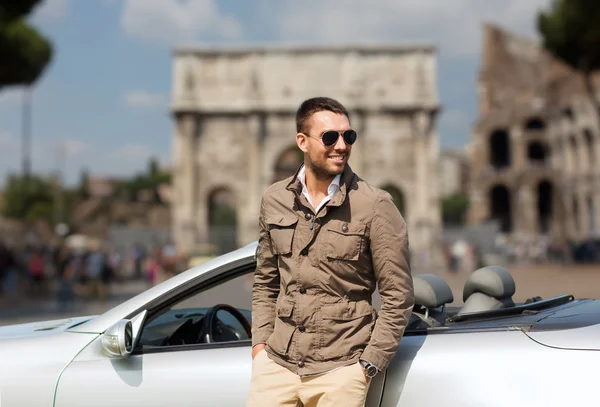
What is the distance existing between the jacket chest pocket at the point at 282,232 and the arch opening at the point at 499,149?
4960 cm

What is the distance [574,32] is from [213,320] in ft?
84.5

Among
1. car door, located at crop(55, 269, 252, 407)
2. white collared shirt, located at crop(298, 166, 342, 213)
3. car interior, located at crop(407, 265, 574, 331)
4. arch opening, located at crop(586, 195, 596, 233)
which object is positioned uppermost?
white collared shirt, located at crop(298, 166, 342, 213)

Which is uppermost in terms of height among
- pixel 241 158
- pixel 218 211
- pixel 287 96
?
pixel 287 96

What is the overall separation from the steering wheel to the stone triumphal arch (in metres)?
29.1

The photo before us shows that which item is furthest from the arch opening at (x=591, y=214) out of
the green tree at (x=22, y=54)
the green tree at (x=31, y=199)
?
the green tree at (x=31, y=199)

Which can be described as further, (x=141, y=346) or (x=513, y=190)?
(x=513, y=190)

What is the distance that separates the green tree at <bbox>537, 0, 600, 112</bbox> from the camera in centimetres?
2406

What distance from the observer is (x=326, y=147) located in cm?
243

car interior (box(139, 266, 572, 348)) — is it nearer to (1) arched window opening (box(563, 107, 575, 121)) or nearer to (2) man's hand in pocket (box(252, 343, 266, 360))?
(2) man's hand in pocket (box(252, 343, 266, 360))

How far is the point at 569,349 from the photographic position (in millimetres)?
2418

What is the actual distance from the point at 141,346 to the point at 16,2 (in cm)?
1858

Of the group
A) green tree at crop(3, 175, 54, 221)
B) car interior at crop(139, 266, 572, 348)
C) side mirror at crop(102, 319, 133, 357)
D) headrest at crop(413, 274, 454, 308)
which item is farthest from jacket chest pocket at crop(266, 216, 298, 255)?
green tree at crop(3, 175, 54, 221)

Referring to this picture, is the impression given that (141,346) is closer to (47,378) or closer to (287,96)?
(47,378)

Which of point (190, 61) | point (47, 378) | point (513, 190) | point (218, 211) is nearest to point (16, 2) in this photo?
point (190, 61)
